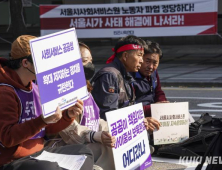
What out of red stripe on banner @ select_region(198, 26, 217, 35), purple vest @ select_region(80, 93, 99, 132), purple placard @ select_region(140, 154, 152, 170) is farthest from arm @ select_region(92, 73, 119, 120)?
red stripe on banner @ select_region(198, 26, 217, 35)

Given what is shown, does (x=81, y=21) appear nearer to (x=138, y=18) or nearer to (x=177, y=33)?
(x=138, y=18)

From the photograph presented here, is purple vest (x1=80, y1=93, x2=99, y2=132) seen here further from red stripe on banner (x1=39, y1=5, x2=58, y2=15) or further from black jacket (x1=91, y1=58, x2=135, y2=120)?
red stripe on banner (x1=39, y1=5, x2=58, y2=15)

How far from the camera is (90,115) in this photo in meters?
4.52

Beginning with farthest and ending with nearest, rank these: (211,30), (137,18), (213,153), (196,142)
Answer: (137,18)
(211,30)
(196,142)
(213,153)

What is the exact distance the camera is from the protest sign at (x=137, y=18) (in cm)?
1415

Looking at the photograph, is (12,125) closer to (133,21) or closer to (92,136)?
(92,136)

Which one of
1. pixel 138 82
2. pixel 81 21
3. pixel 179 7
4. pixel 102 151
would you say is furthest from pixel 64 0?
pixel 102 151

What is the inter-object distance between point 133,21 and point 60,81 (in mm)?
11435

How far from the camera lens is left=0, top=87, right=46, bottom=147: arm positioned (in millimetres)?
3361

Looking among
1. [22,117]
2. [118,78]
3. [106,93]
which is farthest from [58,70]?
[118,78]

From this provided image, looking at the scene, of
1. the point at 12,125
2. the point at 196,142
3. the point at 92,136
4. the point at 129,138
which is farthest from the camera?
the point at 196,142

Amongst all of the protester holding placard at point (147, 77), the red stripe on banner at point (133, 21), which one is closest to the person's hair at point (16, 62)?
the protester holding placard at point (147, 77)

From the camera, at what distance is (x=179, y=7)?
47.1 ft

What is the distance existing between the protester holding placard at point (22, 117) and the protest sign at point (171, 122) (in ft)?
5.24
